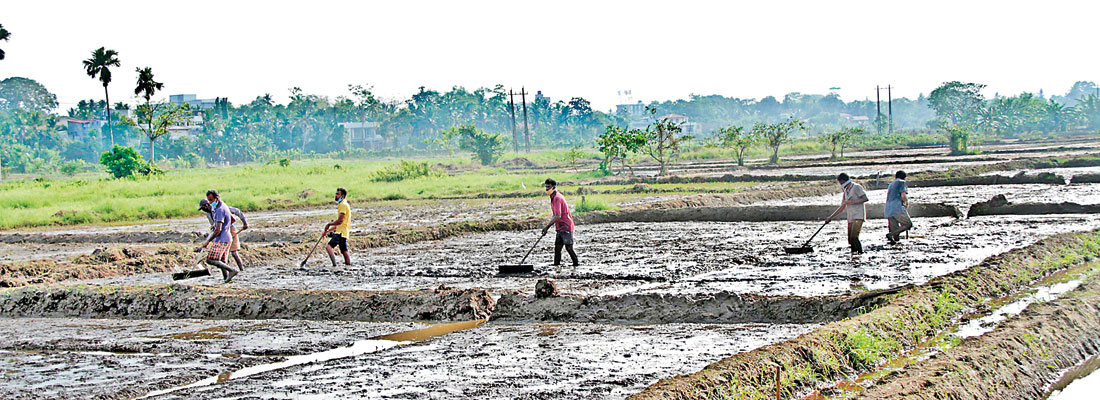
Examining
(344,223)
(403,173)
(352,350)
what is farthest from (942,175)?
(352,350)

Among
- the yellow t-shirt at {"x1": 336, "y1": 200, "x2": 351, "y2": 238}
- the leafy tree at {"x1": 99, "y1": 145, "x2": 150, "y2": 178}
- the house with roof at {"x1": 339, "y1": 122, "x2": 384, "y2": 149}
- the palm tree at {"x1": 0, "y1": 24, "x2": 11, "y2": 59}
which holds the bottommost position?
the yellow t-shirt at {"x1": 336, "y1": 200, "x2": 351, "y2": 238}

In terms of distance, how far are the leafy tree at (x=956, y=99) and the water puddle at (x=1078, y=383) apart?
9661 centimetres

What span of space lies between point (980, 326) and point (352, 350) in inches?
234

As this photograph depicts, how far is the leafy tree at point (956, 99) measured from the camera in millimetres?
98500

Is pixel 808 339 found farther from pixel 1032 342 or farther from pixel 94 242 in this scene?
pixel 94 242

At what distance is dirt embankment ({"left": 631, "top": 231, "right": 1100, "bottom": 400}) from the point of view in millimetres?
6363

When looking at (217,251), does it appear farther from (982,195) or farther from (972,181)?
(972,181)

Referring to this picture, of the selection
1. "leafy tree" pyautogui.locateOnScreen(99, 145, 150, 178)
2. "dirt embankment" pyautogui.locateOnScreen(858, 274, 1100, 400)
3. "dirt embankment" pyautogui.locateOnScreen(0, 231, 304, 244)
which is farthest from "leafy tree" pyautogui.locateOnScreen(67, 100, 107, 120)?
"dirt embankment" pyautogui.locateOnScreen(858, 274, 1100, 400)

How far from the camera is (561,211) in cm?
1344

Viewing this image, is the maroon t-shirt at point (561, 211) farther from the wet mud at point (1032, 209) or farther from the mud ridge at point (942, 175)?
the mud ridge at point (942, 175)

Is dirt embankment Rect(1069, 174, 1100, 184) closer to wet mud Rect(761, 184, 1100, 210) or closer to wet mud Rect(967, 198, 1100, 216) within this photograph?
wet mud Rect(761, 184, 1100, 210)

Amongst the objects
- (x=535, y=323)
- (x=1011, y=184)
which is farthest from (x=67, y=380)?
(x=1011, y=184)

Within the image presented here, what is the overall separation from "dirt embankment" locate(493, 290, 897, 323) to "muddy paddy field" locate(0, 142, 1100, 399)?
0.02m

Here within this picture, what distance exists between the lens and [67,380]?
8.18m
